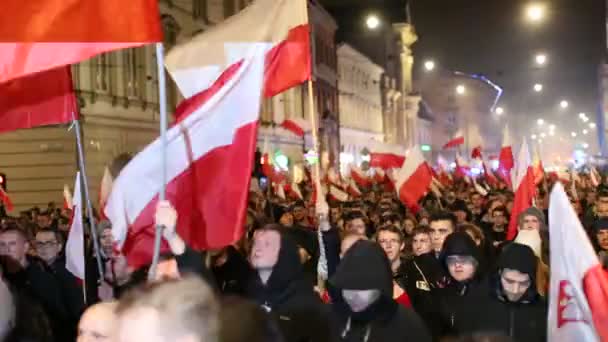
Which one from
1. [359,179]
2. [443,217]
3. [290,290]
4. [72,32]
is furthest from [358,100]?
[72,32]

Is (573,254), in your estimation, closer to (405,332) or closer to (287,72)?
(405,332)

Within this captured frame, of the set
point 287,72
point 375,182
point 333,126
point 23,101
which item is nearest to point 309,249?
point 287,72

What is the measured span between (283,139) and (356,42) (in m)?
37.1

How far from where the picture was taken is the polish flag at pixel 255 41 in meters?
6.14

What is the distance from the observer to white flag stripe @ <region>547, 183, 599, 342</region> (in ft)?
16.1

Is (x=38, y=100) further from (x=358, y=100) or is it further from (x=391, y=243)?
(x=358, y=100)

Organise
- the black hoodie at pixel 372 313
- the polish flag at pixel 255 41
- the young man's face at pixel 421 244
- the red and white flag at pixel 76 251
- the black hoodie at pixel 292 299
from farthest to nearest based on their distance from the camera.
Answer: the young man's face at pixel 421 244
the red and white flag at pixel 76 251
the polish flag at pixel 255 41
the black hoodie at pixel 292 299
the black hoodie at pixel 372 313

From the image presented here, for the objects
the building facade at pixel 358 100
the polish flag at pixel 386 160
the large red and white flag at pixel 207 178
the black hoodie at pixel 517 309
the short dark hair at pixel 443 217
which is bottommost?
the black hoodie at pixel 517 309

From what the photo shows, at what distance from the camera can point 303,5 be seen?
6.87 m

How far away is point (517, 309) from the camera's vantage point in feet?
18.3

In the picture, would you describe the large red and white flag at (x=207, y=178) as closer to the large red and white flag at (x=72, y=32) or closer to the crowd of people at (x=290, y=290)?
the crowd of people at (x=290, y=290)

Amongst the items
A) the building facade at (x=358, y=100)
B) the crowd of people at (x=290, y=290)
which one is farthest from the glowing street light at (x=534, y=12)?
the building facade at (x=358, y=100)

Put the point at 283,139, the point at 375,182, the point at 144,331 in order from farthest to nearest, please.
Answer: the point at 283,139
the point at 375,182
the point at 144,331

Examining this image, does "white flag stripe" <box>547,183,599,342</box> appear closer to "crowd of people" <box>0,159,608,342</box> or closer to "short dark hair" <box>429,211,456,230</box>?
"crowd of people" <box>0,159,608,342</box>
